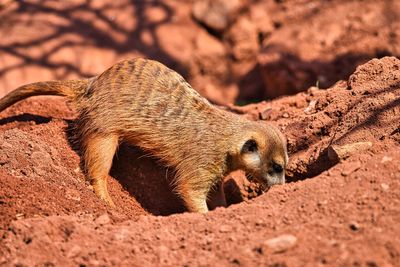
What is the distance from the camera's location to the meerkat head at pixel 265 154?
15.8ft

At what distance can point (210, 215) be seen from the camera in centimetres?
354

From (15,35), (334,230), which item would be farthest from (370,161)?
(15,35)

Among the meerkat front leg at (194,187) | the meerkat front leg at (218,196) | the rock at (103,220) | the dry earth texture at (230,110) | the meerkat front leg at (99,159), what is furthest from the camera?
the meerkat front leg at (218,196)

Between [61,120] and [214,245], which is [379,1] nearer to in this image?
[61,120]

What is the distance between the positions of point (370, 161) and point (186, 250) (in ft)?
4.12

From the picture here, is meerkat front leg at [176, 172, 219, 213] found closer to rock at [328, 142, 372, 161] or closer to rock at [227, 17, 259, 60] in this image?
rock at [328, 142, 372, 161]

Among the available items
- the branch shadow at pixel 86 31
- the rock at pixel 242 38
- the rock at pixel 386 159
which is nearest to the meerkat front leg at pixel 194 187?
the rock at pixel 386 159

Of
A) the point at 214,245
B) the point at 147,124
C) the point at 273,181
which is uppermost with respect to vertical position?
the point at 214,245

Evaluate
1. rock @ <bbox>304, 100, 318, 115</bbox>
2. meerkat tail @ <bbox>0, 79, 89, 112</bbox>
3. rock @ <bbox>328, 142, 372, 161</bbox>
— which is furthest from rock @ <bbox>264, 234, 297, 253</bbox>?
meerkat tail @ <bbox>0, 79, 89, 112</bbox>

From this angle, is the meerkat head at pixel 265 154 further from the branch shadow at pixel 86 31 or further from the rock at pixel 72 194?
the branch shadow at pixel 86 31

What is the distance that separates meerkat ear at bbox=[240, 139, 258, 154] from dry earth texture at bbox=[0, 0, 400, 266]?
1.16 feet

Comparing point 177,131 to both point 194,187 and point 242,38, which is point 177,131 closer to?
point 194,187

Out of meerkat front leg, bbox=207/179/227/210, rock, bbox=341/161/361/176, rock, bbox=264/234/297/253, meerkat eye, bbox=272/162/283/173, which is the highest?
rock, bbox=264/234/297/253

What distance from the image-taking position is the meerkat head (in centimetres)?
480
